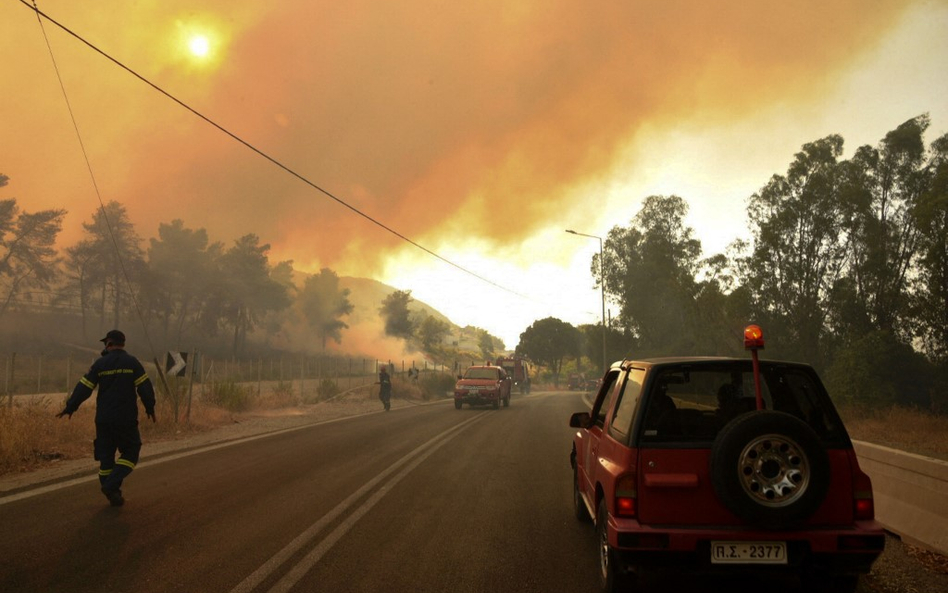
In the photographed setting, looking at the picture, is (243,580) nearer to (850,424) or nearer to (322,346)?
(850,424)

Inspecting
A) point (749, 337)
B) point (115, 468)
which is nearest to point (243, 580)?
point (115, 468)

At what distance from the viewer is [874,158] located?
3650 centimetres

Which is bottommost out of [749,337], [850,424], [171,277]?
[850,424]

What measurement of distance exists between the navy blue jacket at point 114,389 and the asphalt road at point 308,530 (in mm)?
1031

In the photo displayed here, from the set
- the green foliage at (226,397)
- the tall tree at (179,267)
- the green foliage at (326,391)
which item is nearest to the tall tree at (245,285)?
the tall tree at (179,267)

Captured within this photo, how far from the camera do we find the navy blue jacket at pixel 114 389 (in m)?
7.42

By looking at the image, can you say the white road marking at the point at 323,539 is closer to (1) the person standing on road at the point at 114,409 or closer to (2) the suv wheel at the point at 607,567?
(2) the suv wheel at the point at 607,567

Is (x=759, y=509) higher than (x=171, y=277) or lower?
lower

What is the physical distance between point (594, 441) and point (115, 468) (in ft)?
17.9

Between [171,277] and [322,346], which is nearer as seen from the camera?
[171,277]

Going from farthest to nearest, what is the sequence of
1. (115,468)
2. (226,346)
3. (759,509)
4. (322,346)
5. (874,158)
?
1. (322,346)
2. (226,346)
3. (874,158)
4. (115,468)
5. (759,509)

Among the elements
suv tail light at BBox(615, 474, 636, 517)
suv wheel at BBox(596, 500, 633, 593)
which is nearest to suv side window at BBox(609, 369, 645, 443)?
suv tail light at BBox(615, 474, 636, 517)

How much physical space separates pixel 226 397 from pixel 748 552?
68.4ft

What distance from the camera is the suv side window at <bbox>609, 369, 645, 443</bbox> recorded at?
433 centimetres
